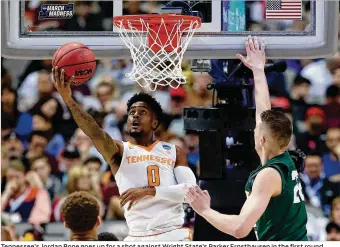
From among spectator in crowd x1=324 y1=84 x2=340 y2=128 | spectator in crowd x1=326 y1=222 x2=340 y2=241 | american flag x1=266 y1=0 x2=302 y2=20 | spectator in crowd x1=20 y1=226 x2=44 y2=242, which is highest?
american flag x1=266 y1=0 x2=302 y2=20

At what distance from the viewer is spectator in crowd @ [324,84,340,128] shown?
29.6 feet

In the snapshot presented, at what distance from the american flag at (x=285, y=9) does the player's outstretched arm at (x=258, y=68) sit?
337 millimetres

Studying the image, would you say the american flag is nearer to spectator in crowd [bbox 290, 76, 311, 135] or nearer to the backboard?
the backboard

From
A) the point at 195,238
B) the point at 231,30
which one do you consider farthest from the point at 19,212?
the point at 231,30

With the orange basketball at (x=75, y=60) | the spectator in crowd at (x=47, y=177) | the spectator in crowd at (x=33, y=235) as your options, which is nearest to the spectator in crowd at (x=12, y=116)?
the spectator in crowd at (x=47, y=177)

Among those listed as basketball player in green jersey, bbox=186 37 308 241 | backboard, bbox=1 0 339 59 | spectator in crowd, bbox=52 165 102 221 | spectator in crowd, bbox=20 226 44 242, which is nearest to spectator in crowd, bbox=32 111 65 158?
spectator in crowd, bbox=52 165 102 221

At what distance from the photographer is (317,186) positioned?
8.46 meters

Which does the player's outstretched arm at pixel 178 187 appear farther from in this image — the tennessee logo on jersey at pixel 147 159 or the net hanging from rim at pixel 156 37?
the net hanging from rim at pixel 156 37

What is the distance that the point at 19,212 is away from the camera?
28.3 feet

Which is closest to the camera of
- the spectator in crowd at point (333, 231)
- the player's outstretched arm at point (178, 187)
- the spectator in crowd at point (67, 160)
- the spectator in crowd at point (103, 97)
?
the player's outstretched arm at point (178, 187)

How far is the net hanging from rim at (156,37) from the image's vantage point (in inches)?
231

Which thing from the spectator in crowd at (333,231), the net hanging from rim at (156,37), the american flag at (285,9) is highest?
the american flag at (285,9)

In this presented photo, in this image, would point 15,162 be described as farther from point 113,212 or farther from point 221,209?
point 221,209

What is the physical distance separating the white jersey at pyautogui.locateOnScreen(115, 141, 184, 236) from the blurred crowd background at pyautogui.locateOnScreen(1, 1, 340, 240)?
94.4 inches
